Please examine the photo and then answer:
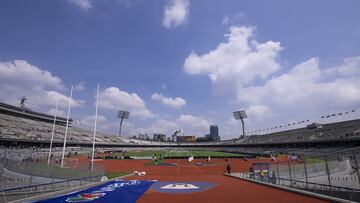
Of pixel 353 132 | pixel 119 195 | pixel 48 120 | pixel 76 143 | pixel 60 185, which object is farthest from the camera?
pixel 48 120

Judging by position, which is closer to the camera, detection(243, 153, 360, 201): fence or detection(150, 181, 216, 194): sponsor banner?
detection(243, 153, 360, 201): fence

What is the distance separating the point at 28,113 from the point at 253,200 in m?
117

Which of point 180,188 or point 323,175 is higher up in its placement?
point 323,175

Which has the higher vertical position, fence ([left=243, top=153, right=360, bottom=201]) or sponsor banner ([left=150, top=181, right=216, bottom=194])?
fence ([left=243, top=153, right=360, bottom=201])

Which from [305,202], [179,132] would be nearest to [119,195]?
[305,202]

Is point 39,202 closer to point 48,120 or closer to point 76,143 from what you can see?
point 76,143

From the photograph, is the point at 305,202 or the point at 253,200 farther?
the point at 253,200

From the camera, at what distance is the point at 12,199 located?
14453 mm

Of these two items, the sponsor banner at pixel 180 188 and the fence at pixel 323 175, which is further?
the sponsor banner at pixel 180 188

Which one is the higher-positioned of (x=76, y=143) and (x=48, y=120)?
(x=48, y=120)

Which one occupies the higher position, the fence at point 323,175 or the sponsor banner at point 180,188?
the fence at point 323,175

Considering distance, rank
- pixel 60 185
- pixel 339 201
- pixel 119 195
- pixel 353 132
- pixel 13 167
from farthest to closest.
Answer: pixel 353 132, pixel 60 185, pixel 13 167, pixel 119 195, pixel 339 201

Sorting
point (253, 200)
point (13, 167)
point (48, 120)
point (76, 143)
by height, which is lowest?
point (253, 200)

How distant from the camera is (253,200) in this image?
15.8m
